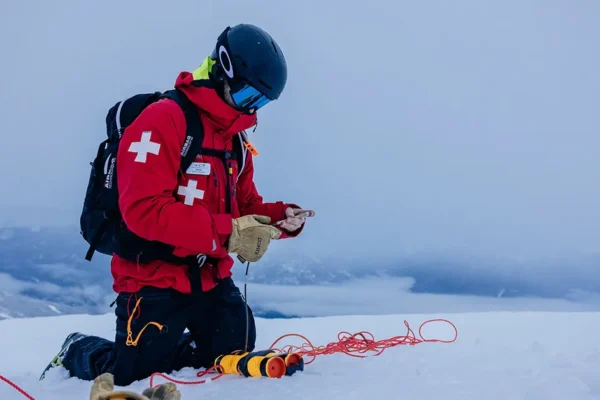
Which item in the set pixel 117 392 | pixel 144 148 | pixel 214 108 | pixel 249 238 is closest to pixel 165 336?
pixel 249 238

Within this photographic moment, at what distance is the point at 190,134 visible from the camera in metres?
2.14

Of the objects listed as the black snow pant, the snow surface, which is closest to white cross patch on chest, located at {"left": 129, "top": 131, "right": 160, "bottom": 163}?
the black snow pant

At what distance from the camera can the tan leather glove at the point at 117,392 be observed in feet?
4.01

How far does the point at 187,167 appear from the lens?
2158 mm

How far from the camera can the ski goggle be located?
2186 millimetres

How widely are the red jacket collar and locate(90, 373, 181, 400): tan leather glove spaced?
3.62 ft

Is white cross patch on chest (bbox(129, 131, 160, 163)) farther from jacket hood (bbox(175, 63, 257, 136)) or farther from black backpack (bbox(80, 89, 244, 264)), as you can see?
jacket hood (bbox(175, 63, 257, 136))

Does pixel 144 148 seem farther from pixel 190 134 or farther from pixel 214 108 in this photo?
pixel 214 108

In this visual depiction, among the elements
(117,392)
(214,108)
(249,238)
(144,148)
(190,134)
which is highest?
(214,108)

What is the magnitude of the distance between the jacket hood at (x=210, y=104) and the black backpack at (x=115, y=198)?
0.14 ft

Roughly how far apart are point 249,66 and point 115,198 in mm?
690

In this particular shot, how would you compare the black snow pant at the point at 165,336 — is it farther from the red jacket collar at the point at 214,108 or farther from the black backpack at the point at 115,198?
the red jacket collar at the point at 214,108

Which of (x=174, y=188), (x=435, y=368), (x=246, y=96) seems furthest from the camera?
(x=246, y=96)

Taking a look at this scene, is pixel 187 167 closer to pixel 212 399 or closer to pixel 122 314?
pixel 122 314
